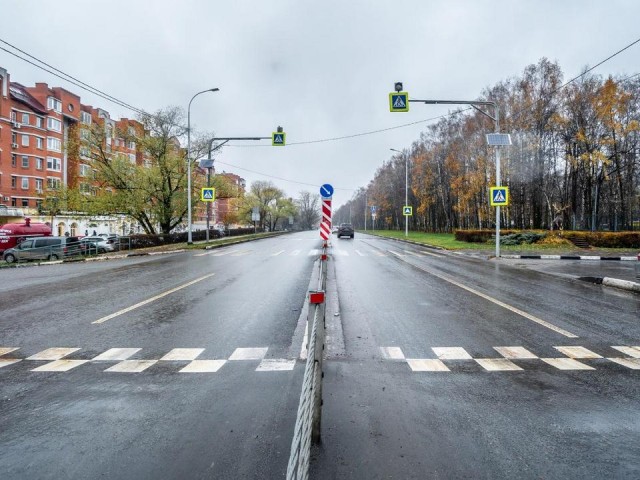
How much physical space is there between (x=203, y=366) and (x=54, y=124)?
6305cm

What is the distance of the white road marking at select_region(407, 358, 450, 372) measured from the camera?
4.42m

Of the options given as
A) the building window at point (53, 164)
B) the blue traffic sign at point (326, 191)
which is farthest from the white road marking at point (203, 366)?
the building window at point (53, 164)

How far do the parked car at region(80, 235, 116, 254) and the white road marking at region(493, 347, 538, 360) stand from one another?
80.1ft

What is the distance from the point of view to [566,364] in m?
4.59

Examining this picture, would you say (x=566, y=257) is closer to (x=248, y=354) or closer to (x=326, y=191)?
(x=326, y=191)

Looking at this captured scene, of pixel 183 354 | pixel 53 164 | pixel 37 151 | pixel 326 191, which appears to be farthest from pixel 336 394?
pixel 53 164

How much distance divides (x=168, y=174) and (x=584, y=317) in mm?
30172

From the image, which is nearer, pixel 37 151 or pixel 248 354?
pixel 248 354

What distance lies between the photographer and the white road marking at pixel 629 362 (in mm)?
4523

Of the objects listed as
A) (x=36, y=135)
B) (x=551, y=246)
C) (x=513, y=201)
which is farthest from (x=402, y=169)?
(x=36, y=135)

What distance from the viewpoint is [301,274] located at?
1271 centimetres

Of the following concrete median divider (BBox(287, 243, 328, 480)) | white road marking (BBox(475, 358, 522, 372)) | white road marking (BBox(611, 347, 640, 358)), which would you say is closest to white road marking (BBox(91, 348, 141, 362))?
concrete median divider (BBox(287, 243, 328, 480))

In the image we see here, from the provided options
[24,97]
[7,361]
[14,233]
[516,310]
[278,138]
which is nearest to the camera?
[7,361]

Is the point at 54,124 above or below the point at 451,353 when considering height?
above
